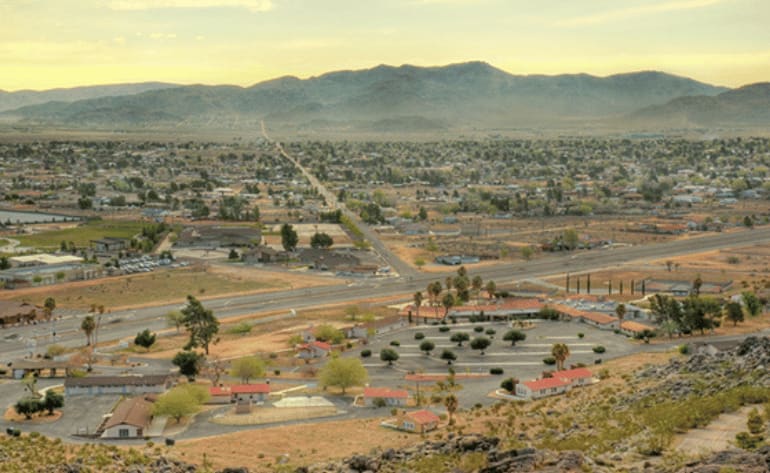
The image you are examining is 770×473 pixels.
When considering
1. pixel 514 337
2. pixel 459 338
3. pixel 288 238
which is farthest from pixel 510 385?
pixel 288 238

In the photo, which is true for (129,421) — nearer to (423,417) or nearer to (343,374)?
(343,374)

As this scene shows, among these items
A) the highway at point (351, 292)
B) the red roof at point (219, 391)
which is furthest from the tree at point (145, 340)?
the red roof at point (219, 391)

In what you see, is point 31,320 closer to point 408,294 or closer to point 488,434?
point 408,294

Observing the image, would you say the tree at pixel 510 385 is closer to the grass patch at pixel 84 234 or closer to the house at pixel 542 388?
the house at pixel 542 388

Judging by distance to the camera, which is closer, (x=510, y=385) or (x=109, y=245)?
(x=510, y=385)

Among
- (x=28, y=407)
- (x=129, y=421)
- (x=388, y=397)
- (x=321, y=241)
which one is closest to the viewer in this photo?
(x=129, y=421)

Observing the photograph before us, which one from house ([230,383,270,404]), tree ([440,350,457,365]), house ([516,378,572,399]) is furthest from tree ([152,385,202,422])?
tree ([440,350,457,365])
